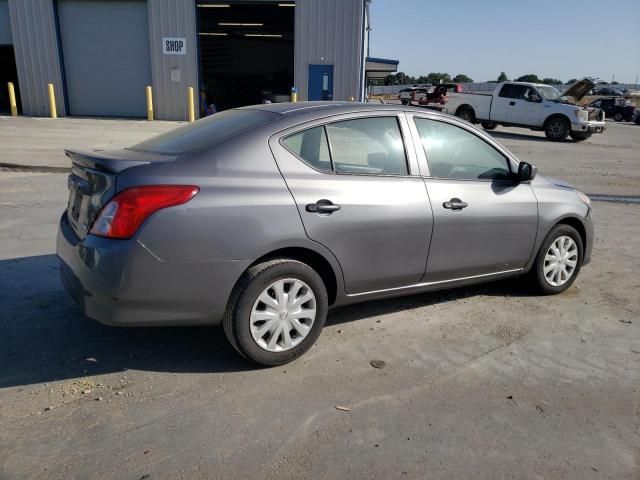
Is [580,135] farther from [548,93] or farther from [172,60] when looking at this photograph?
[172,60]

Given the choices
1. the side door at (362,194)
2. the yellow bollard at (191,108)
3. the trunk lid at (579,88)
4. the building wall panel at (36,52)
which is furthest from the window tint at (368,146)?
the building wall panel at (36,52)

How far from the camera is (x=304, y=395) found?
3205 mm

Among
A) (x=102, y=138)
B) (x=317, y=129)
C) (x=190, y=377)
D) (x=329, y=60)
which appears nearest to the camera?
(x=190, y=377)

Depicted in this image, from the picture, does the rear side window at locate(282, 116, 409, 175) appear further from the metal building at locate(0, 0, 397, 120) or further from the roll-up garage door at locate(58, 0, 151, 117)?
the roll-up garage door at locate(58, 0, 151, 117)

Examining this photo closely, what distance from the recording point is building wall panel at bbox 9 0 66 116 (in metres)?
22.5

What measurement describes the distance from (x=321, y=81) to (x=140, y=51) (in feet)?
25.7

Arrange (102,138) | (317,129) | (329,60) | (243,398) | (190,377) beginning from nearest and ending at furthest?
(243,398) → (190,377) → (317,129) → (102,138) → (329,60)

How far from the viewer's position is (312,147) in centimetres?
359

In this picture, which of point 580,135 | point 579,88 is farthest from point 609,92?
point 580,135

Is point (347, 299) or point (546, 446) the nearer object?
point (546, 446)

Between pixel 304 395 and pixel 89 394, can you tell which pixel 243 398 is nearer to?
pixel 304 395

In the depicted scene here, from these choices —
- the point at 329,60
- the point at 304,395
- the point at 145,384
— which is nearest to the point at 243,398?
the point at 304,395

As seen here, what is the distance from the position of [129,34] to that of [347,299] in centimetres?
2259

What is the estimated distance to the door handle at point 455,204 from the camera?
3998mm
